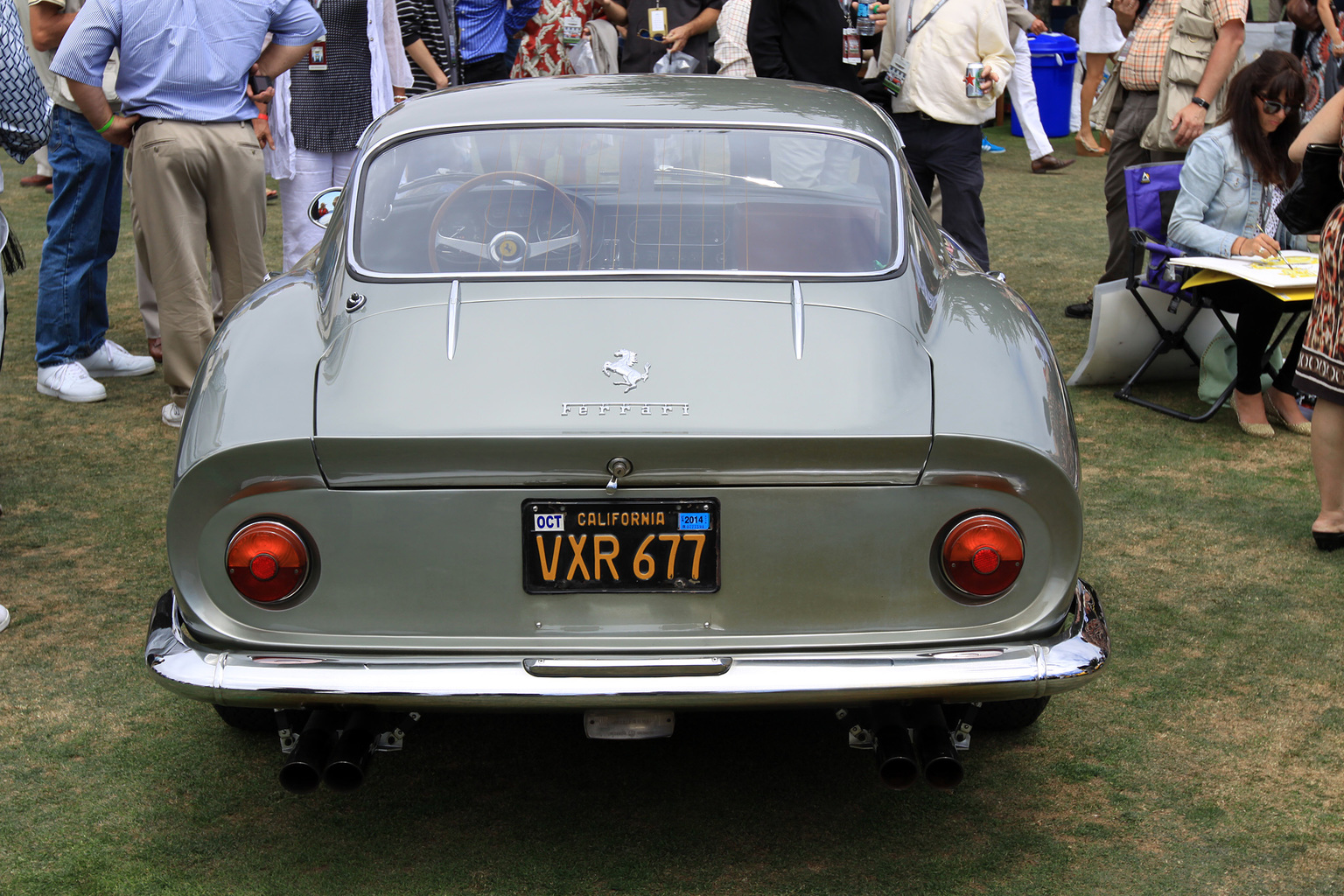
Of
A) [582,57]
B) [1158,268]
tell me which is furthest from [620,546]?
[582,57]

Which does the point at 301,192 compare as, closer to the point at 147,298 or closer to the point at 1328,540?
the point at 147,298

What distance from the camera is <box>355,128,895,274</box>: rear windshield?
3117 mm

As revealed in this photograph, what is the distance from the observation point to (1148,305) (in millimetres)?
6246

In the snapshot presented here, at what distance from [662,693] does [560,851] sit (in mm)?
631

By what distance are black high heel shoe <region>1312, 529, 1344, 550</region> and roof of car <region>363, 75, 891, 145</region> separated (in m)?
2.22

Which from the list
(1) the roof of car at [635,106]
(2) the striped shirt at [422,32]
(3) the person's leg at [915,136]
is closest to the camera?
(1) the roof of car at [635,106]

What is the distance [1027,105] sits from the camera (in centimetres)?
1155

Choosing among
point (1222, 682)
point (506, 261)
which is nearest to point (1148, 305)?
→ point (1222, 682)

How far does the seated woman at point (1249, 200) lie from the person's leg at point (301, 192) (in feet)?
13.9

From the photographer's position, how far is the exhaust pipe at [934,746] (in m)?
2.56

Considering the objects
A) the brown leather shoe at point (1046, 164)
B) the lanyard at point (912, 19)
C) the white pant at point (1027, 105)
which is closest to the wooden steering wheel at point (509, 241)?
the lanyard at point (912, 19)

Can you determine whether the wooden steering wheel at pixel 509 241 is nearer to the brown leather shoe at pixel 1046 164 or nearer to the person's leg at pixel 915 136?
the person's leg at pixel 915 136

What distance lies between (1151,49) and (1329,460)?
3.56 meters

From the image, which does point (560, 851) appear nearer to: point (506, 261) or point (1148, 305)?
point (506, 261)
